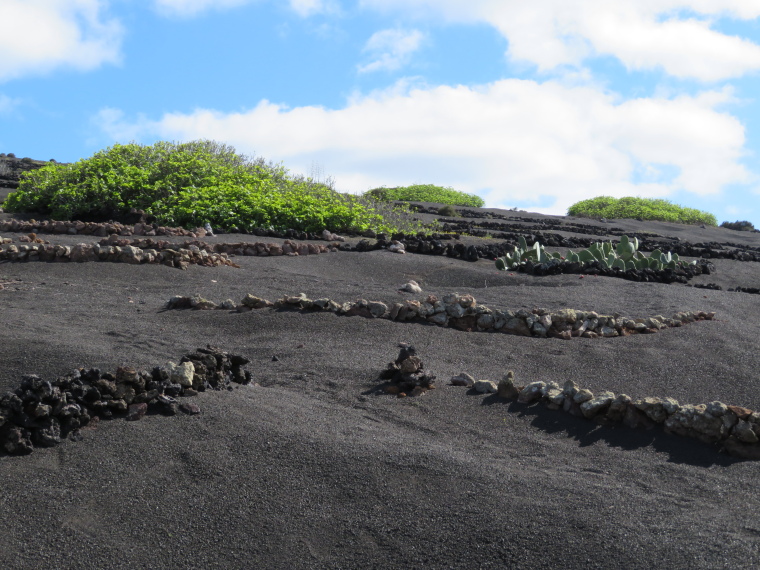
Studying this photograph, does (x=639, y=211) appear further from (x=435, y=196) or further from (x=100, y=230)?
(x=100, y=230)

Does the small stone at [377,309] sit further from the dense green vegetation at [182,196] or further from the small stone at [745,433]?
the dense green vegetation at [182,196]

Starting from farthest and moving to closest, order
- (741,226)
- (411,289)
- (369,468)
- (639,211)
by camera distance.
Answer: (639,211)
(741,226)
(411,289)
(369,468)

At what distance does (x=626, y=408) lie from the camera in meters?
4.70

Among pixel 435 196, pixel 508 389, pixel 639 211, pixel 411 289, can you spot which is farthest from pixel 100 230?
pixel 639 211

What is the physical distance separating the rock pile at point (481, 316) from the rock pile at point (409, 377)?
1801mm

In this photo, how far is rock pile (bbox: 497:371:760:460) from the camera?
4.39m

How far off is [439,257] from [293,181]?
8275 mm

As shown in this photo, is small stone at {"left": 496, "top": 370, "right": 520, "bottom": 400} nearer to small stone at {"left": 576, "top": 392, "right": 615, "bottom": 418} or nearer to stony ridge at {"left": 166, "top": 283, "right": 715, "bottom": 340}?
small stone at {"left": 576, "top": 392, "right": 615, "bottom": 418}

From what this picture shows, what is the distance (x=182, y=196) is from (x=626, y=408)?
1249 centimetres

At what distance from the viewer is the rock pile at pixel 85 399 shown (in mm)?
3988

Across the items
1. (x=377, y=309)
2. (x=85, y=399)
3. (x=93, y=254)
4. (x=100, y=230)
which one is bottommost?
(x=85, y=399)

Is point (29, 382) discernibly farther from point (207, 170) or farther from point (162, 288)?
point (207, 170)

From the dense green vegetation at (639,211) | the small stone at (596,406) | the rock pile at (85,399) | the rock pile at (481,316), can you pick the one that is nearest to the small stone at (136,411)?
the rock pile at (85,399)

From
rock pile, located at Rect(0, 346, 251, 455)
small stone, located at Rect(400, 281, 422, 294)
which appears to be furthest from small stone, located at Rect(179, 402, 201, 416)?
small stone, located at Rect(400, 281, 422, 294)
